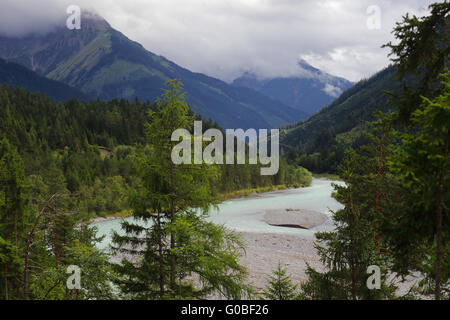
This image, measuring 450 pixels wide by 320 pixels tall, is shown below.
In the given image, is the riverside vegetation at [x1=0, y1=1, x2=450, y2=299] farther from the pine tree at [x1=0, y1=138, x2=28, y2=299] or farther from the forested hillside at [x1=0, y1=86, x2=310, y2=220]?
the forested hillside at [x1=0, y1=86, x2=310, y2=220]

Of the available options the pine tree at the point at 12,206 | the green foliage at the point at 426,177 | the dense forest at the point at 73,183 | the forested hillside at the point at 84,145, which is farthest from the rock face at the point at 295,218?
the green foliage at the point at 426,177

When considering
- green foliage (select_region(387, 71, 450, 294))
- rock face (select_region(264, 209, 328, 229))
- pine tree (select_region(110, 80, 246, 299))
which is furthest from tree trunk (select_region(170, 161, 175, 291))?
rock face (select_region(264, 209, 328, 229))

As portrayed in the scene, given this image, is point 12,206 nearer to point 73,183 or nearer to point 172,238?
point 172,238

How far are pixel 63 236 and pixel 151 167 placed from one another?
14630 mm

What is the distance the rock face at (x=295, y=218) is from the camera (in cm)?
4734

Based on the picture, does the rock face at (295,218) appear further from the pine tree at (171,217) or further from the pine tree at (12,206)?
the pine tree at (171,217)

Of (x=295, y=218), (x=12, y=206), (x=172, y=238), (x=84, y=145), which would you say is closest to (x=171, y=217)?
(x=172, y=238)

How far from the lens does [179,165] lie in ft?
30.8

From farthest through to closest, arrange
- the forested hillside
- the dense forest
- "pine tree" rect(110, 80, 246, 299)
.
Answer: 1. the forested hillside
2. the dense forest
3. "pine tree" rect(110, 80, 246, 299)

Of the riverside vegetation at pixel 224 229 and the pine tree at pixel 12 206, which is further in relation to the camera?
the pine tree at pixel 12 206

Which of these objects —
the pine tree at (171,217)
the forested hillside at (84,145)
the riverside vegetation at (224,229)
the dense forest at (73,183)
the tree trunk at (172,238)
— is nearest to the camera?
the riverside vegetation at (224,229)

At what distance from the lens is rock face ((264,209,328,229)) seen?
155ft

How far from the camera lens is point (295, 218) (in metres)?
50.7

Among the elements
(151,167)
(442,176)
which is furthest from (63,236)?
(442,176)
